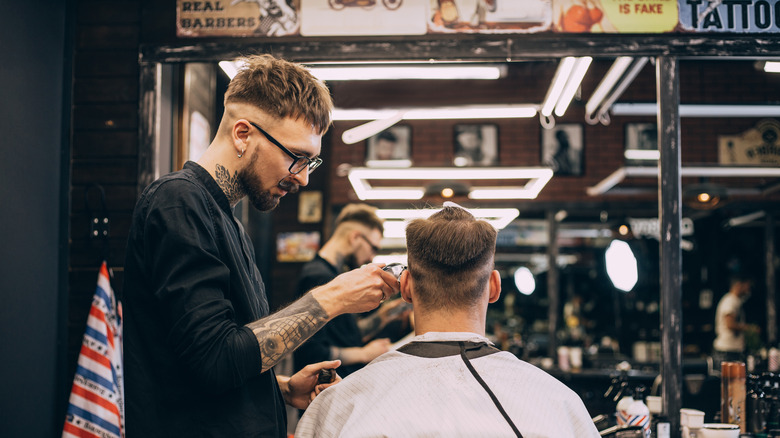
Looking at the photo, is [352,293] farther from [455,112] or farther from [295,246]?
[295,246]

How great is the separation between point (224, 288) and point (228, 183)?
0.33 meters

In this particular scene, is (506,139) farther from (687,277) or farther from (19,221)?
(19,221)

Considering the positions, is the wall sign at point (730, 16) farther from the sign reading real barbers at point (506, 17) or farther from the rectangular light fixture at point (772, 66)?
the rectangular light fixture at point (772, 66)

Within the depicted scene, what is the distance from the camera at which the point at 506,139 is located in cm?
770

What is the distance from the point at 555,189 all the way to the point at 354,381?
20.9 ft

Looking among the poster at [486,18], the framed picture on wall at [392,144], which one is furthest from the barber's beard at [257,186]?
the framed picture on wall at [392,144]

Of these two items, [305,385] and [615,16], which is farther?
[615,16]

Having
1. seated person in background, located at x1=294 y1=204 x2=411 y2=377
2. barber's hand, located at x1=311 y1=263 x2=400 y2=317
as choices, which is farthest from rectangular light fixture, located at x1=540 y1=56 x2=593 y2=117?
barber's hand, located at x1=311 y1=263 x2=400 y2=317

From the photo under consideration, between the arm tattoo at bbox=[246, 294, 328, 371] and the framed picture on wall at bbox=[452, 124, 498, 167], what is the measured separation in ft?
20.4

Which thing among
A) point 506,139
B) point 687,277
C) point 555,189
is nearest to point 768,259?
point 687,277

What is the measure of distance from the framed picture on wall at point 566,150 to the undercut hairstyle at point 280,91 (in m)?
6.21

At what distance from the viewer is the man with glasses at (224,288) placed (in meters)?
1.42

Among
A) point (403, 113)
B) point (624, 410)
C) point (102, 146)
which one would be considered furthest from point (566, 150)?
point (102, 146)

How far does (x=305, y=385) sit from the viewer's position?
5.87 ft
